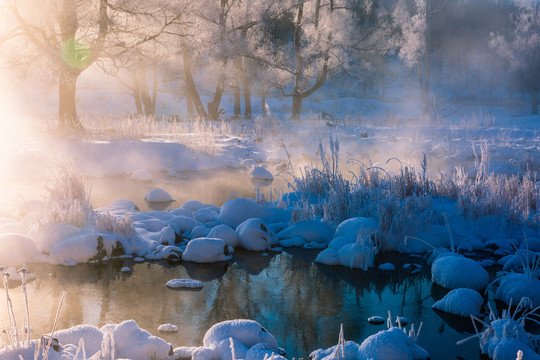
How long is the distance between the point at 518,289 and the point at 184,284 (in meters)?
3.31

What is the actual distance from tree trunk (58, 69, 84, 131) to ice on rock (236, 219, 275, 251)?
9.66m

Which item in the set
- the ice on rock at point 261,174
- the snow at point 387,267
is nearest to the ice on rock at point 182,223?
the snow at point 387,267

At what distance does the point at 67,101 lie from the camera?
52.4 feet

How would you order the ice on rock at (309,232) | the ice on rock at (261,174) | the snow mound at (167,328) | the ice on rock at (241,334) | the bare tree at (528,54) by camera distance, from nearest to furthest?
1. the ice on rock at (241,334)
2. the snow mound at (167,328)
3. the ice on rock at (309,232)
4. the ice on rock at (261,174)
5. the bare tree at (528,54)

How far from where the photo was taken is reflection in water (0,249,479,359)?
→ 14.3ft

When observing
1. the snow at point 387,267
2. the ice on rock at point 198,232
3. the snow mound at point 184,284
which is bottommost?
the snow at point 387,267

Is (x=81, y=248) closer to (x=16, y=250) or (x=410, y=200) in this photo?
(x=16, y=250)

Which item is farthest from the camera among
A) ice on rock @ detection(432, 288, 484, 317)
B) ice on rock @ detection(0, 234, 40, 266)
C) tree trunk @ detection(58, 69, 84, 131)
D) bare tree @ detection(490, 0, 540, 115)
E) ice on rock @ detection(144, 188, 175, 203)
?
bare tree @ detection(490, 0, 540, 115)

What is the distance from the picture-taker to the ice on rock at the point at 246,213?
7.69m

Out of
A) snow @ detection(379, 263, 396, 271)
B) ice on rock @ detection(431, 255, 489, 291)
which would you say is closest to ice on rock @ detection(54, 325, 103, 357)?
snow @ detection(379, 263, 396, 271)

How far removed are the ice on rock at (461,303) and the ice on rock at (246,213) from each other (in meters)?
3.39

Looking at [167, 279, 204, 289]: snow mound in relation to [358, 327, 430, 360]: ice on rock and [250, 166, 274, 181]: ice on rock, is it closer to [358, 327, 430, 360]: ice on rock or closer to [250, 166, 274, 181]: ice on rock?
[358, 327, 430, 360]: ice on rock

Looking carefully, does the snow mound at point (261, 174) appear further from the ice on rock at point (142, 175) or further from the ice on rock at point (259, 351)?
the ice on rock at point (259, 351)

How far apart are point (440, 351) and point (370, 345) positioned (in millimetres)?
692
